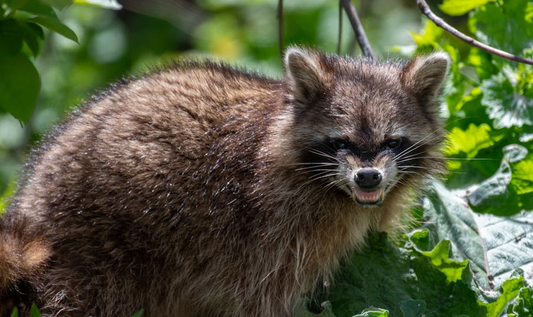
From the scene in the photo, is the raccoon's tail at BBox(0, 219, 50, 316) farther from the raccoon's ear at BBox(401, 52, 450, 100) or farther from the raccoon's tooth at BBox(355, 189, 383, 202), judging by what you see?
the raccoon's ear at BBox(401, 52, 450, 100)

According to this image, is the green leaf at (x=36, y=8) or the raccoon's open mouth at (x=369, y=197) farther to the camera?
the raccoon's open mouth at (x=369, y=197)

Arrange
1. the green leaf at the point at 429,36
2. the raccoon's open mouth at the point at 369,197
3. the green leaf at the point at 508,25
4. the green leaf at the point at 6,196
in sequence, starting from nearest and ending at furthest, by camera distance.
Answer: the raccoon's open mouth at the point at 369,197, the green leaf at the point at 6,196, the green leaf at the point at 508,25, the green leaf at the point at 429,36

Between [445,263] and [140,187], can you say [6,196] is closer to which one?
[140,187]

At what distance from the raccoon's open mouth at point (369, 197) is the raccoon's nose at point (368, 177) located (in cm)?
9

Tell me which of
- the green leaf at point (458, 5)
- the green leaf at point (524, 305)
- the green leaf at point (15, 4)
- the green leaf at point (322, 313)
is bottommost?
the green leaf at point (322, 313)

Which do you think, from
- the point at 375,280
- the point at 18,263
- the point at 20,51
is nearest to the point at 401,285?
the point at 375,280

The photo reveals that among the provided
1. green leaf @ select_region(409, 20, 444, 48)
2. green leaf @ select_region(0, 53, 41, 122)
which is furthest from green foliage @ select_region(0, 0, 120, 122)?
green leaf @ select_region(409, 20, 444, 48)

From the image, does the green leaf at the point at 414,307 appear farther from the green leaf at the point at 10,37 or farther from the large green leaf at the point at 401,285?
the green leaf at the point at 10,37

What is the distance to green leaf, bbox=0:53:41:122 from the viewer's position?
459 centimetres

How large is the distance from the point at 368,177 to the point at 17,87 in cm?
202

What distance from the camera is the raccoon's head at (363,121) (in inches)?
205

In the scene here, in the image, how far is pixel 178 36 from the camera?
12.0 meters

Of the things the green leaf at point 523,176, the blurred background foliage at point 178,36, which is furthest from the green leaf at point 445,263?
the blurred background foliage at point 178,36

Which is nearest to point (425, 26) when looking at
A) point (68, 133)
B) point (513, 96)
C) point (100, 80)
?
point (513, 96)
